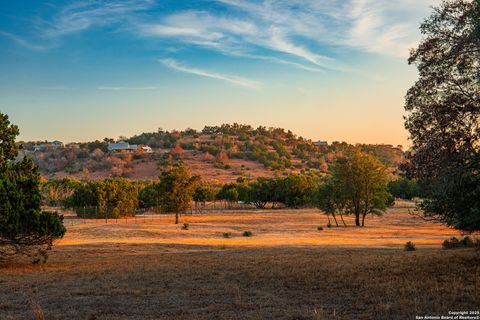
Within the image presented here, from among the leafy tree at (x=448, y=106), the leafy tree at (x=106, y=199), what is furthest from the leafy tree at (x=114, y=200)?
the leafy tree at (x=448, y=106)

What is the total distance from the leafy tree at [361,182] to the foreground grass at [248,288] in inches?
1613

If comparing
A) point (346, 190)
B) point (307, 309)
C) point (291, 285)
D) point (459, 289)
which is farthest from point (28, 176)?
point (346, 190)

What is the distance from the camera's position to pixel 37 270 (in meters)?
24.2

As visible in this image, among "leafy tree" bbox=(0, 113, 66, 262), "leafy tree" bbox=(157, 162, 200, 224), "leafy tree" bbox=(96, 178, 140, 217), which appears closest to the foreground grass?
Answer: "leafy tree" bbox=(0, 113, 66, 262)

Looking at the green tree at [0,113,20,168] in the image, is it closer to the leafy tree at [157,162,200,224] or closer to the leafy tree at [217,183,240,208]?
the leafy tree at [157,162,200,224]

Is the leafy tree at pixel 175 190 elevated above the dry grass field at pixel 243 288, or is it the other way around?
the leafy tree at pixel 175 190

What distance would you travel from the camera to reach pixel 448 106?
52.1 ft

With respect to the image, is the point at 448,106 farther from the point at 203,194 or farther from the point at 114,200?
the point at 203,194

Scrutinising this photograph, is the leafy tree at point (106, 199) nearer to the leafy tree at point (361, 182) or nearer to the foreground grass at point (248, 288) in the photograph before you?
the leafy tree at point (361, 182)

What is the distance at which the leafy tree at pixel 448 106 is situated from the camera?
1535 centimetres

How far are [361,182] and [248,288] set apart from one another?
51.0 meters

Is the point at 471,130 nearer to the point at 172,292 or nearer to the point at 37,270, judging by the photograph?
the point at 172,292

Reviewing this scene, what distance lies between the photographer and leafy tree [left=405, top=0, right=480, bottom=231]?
1535 cm

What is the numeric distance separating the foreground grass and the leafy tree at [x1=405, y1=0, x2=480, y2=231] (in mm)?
3714
